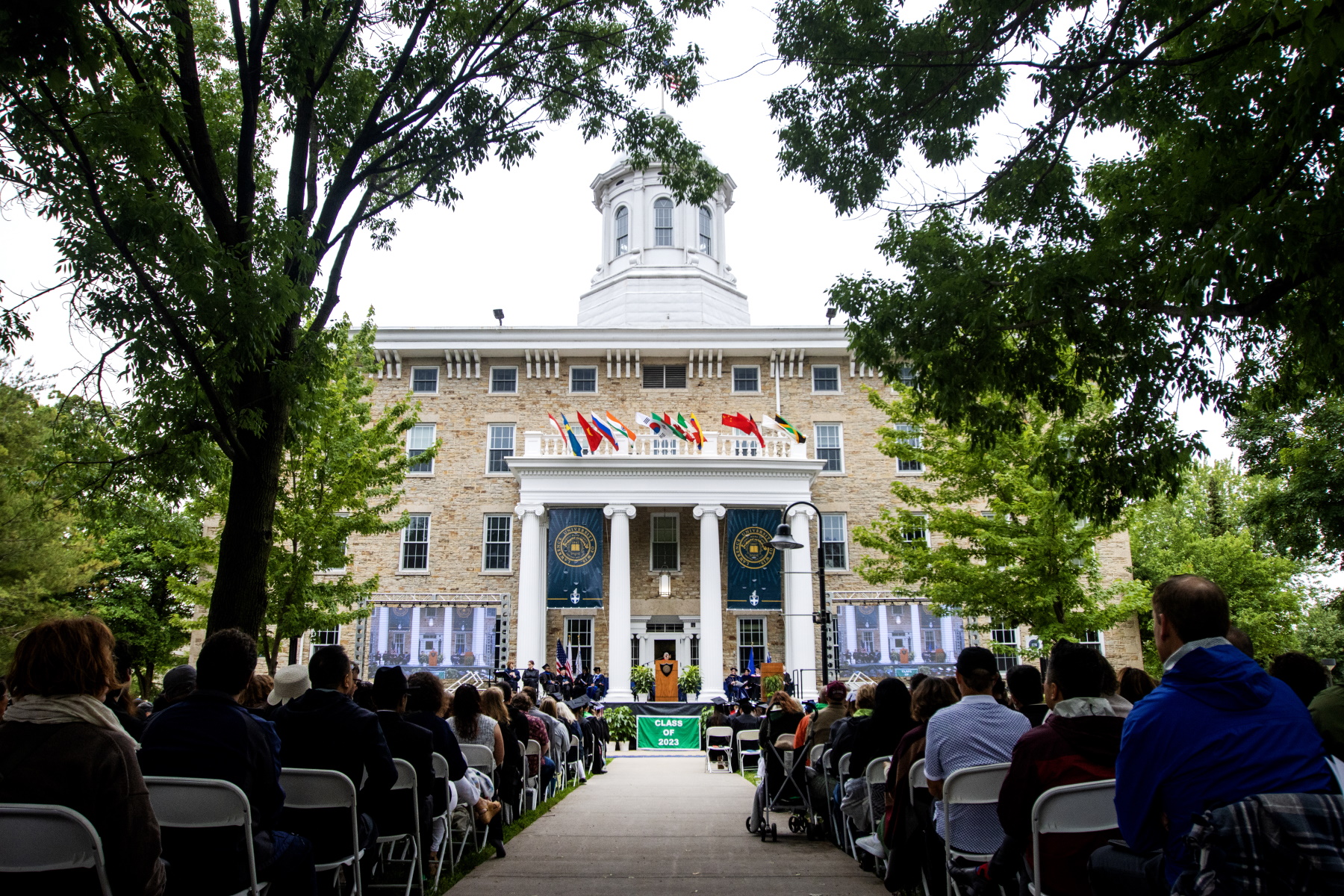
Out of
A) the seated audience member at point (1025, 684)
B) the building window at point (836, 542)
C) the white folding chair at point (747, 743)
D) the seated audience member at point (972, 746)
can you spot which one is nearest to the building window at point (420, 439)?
the building window at point (836, 542)

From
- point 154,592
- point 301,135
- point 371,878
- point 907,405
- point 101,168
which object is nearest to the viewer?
point 371,878

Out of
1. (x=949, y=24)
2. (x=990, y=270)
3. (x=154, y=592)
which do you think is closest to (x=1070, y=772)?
(x=990, y=270)

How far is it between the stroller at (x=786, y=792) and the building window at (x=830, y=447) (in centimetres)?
2378

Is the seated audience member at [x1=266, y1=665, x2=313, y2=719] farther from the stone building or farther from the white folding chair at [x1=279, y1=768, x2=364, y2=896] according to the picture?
the stone building

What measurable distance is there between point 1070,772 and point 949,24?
6861 mm

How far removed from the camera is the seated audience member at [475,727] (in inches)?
314

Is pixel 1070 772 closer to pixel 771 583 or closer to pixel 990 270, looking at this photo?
pixel 990 270

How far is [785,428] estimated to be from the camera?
100ft

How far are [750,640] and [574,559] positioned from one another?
22.0 ft

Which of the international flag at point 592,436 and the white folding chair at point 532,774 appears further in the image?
the international flag at point 592,436

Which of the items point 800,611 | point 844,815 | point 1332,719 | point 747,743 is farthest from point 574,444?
point 1332,719

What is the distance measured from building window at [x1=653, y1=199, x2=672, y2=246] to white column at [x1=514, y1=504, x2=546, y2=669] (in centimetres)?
1447

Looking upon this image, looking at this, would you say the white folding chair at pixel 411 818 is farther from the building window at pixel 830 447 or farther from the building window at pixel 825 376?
the building window at pixel 825 376

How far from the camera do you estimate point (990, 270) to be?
890 cm
